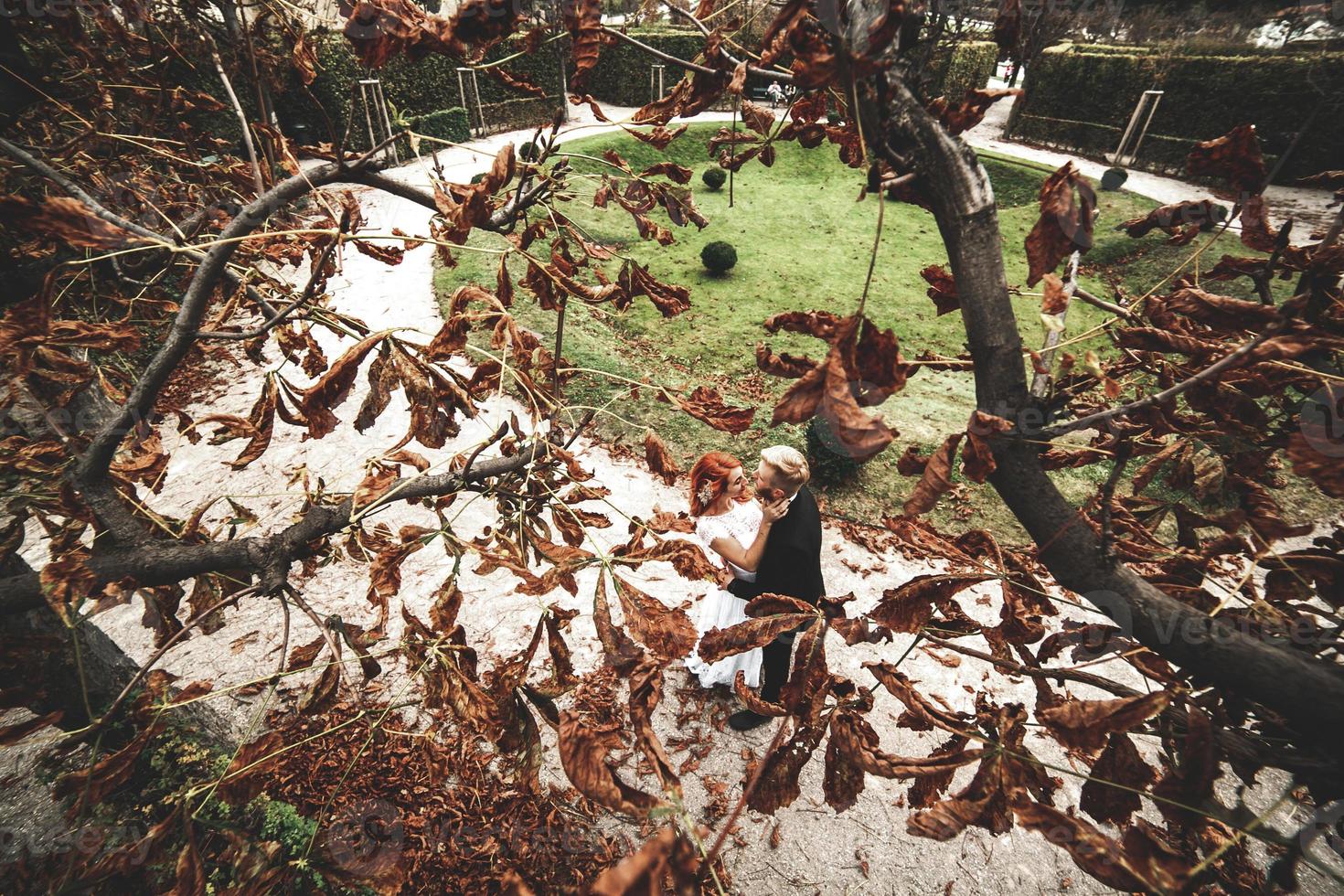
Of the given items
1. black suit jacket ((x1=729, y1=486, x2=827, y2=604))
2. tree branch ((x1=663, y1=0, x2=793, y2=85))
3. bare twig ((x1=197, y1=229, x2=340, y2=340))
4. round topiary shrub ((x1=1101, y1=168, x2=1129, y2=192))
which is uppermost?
tree branch ((x1=663, y1=0, x2=793, y2=85))

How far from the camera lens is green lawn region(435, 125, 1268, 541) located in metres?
7.42

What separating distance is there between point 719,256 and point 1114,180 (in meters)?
13.4

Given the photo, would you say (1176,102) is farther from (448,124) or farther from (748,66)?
(748,66)

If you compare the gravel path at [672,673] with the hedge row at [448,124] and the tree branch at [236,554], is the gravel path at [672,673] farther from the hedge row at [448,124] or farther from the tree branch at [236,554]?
the hedge row at [448,124]

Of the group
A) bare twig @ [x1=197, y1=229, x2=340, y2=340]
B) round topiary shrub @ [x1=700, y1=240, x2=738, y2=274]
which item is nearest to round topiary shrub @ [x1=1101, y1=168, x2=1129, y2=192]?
round topiary shrub @ [x1=700, y1=240, x2=738, y2=274]

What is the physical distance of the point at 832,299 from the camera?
1184 centimetres

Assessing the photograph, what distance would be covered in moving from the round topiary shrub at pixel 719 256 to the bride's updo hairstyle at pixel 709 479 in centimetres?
1099

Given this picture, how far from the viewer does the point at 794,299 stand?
38.8 feet

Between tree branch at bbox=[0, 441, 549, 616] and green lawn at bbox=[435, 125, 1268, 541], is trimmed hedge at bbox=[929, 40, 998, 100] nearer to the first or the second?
green lawn at bbox=[435, 125, 1268, 541]

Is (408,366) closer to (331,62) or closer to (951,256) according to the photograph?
(951,256)

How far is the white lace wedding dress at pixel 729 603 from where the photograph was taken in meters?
3.99

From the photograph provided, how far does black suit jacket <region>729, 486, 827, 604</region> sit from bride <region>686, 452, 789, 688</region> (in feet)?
0.26

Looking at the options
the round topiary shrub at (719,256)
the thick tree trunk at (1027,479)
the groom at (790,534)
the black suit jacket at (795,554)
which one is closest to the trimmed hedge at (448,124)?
the round topiary shrub at (719,256)

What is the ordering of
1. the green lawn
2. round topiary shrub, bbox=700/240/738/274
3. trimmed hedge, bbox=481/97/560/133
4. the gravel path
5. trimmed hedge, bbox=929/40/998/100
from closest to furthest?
the gravel path < the green lawn < round topiary shrub, bbox=700/240/738/274 < trimmed hedge, bbox=481/97/560/133 < trimmed hedge, bbox=929/40/998/100
